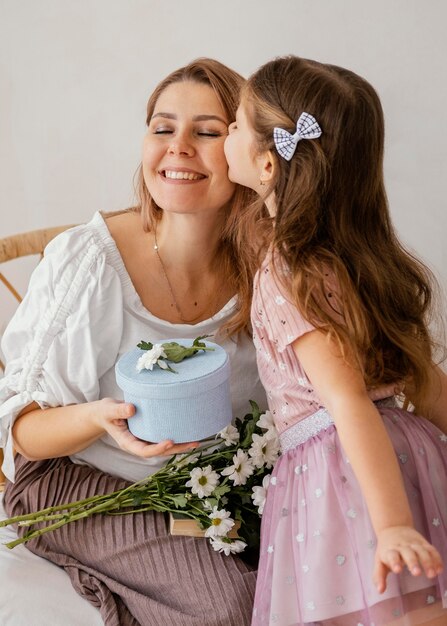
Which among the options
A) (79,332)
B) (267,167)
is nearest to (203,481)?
(79,332)

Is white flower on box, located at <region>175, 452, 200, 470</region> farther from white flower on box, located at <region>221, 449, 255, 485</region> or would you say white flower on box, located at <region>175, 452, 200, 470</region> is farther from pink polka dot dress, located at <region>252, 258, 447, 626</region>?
pink polka dot dress, located at <region>252, 258, 447, 626</region>

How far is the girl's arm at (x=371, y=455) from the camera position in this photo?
1.25 metres

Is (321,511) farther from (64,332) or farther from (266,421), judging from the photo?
(64,332)

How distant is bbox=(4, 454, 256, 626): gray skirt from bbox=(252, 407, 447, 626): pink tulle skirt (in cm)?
10

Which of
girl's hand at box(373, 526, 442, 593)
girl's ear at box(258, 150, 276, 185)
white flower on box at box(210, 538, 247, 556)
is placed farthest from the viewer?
white flower on box at box(210, 538, 247, 556)

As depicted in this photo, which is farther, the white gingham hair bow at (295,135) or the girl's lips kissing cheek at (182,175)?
the girl's lips kissing cheek at (182,175)

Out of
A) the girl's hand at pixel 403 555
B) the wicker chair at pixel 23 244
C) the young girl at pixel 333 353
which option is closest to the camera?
the girl's hand at pixel 403 555

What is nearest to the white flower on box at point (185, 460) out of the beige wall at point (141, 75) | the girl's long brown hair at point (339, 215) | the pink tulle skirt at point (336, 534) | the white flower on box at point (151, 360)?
the pink tulle skirt at point (336, 534)

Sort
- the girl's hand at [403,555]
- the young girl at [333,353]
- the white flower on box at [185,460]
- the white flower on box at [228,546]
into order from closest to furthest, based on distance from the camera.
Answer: the girl's hand at [403,555], the young girl at [333,353], the white flower on box at [228,546], the white flower on box at [185,460]

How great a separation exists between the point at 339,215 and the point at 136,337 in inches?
20.4

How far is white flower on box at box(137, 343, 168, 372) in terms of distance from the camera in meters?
1.50

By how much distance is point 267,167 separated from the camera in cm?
157

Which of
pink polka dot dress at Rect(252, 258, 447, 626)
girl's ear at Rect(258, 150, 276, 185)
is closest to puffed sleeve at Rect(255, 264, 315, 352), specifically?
pink polka dot dress at Rect(252, 258, 447, 626)

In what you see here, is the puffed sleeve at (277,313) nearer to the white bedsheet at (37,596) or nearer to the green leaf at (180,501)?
the green leaf at (180,501)
